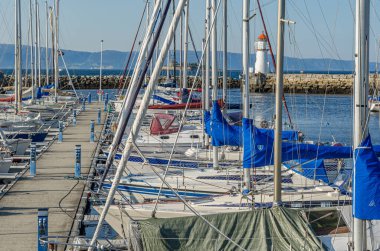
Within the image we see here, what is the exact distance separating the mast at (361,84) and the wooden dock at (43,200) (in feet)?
23.4

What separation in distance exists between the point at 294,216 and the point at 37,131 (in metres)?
25.7

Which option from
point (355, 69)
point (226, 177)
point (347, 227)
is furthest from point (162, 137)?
point (355, 69)

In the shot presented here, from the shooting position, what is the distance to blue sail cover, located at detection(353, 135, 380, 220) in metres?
10.0

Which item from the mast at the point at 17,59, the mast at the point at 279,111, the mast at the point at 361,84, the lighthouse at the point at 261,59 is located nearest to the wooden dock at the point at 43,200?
the mast at the point at 279,111

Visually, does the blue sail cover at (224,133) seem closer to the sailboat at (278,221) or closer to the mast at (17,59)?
the sailboat at (278,221)

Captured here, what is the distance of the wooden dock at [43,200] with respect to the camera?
15.7 m

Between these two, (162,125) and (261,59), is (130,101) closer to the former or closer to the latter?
(162,125)

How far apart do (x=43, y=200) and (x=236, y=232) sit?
9107 millimetres

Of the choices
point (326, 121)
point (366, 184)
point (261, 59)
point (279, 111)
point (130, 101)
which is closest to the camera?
point (366, 184)

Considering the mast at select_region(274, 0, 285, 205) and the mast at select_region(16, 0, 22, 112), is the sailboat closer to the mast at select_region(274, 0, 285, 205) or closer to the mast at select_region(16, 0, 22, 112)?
the mast at select_region(274, 0, 285, 205)

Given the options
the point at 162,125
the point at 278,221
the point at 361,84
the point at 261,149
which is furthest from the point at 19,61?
the point at 361,84

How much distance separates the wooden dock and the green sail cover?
427 cm

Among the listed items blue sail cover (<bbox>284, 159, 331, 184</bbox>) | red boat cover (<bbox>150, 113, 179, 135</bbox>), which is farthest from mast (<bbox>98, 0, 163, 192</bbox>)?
red boat cover (<bbox>150, 113, 179, 135</bbox>)

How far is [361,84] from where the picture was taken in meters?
10.1
